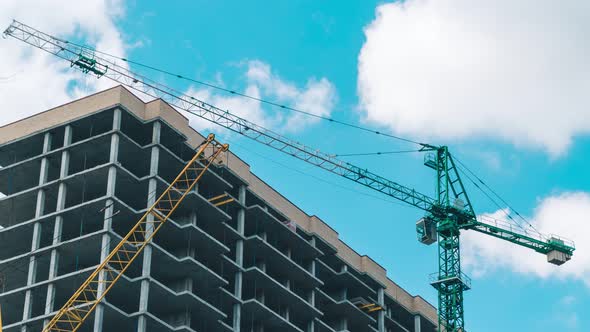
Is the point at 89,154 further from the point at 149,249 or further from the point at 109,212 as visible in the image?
the point at 149,249

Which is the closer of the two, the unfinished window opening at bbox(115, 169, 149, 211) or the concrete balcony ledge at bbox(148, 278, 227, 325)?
the concrete balcony ledge at bbox(148, 278, 227, 325)

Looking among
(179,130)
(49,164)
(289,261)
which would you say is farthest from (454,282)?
(49,164)

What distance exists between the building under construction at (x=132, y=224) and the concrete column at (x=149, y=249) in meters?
0.11

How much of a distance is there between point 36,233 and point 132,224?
8920mm

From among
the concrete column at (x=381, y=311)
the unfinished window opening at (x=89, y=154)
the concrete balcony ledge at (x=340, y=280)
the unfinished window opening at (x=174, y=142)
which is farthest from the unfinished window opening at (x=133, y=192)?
the concrete column at (x=381, y=311)

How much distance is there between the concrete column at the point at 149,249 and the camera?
397ft

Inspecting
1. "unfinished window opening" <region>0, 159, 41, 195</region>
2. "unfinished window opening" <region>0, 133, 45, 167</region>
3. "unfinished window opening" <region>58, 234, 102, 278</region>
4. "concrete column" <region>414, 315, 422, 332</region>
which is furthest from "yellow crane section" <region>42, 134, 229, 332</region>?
"concrete column" <region>414, 315, 422, 332</region>

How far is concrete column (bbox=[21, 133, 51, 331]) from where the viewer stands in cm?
12444

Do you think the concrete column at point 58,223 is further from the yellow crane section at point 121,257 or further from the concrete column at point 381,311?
the concrete column at point 381,311

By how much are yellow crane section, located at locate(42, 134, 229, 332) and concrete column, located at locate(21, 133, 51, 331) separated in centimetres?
320

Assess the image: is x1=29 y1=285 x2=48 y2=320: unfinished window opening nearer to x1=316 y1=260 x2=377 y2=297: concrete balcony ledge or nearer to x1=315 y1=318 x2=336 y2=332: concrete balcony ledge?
x1=315 y1=318 x2=336 y2=332: concrete balcony ledge

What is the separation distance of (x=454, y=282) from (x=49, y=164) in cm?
5114

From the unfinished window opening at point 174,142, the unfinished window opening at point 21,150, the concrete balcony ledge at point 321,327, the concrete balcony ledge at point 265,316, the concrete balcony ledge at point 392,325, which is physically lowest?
the concrete balcony ledge at point 265,316

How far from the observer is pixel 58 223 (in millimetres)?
127438
